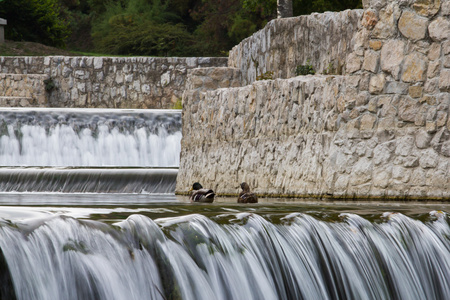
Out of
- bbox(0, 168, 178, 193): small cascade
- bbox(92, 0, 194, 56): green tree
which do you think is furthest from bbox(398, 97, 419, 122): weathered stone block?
bbox(92, 0, 194, 56): green tree

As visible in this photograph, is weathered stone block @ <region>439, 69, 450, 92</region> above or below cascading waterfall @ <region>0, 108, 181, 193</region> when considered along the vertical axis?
above

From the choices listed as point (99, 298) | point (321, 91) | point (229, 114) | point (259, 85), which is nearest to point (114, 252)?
point (99, 298)

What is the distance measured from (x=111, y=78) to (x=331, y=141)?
16.2 meters

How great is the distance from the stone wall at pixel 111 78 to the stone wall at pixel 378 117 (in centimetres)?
1405

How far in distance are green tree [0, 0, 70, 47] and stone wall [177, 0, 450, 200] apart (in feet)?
76.7

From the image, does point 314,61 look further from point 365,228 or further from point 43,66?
point 43,66

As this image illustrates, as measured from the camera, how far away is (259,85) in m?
12.5

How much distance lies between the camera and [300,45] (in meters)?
15.4

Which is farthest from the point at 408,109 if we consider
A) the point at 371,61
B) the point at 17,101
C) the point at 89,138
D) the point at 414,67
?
the point at 17,101

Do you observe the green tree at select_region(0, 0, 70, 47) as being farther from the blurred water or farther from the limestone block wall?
the blurred water

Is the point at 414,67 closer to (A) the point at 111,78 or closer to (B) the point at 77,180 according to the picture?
(B) the point at 77,180

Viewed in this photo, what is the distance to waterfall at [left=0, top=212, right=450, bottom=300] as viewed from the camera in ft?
15.4

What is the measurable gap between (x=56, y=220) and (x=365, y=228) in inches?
103

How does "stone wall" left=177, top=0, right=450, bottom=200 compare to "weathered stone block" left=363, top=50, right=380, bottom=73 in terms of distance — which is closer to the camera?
"stone wall" left=177, top=0, right=450, bottom=200
